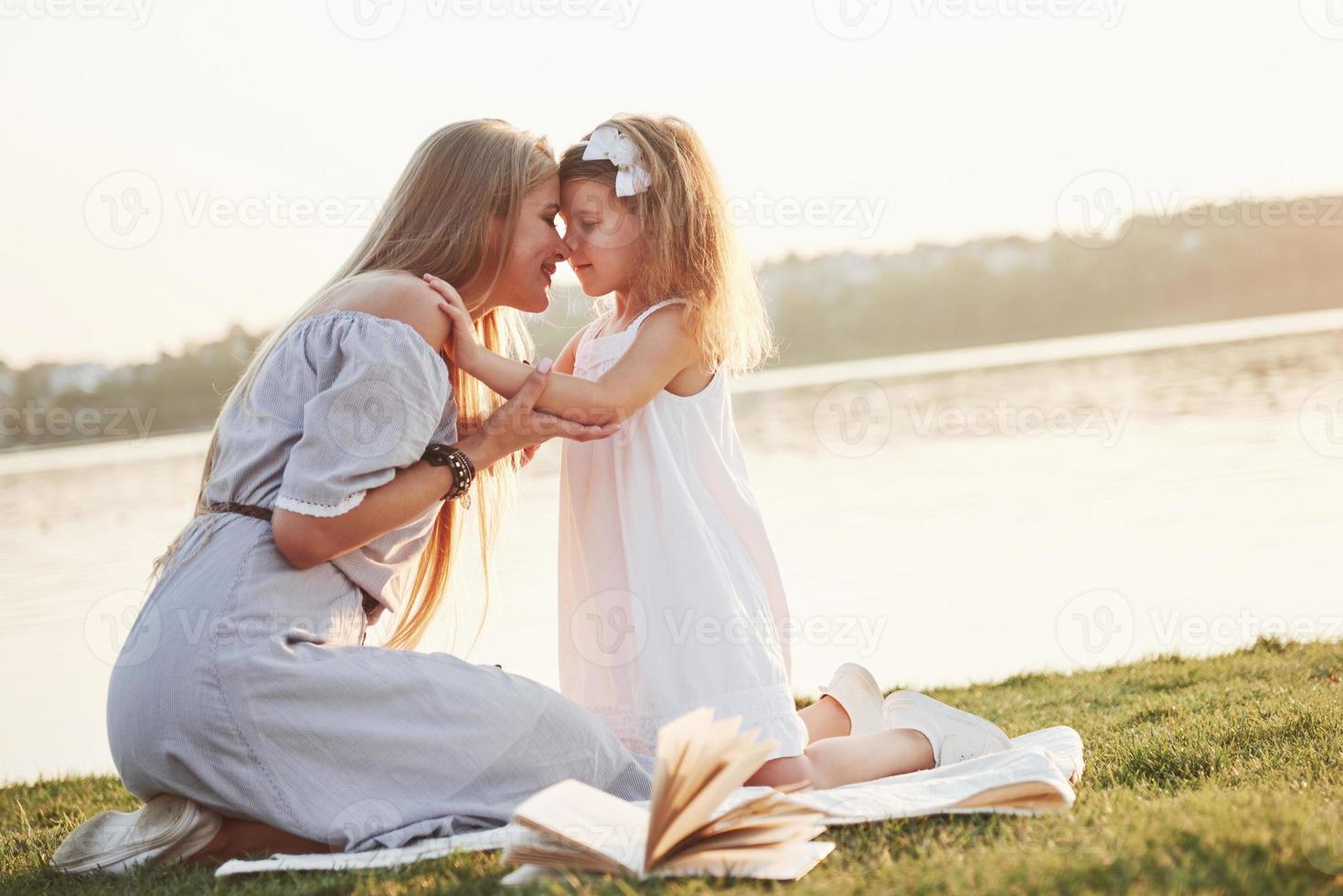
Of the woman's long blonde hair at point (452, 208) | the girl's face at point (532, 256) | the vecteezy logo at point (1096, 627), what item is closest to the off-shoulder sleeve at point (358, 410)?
the woman's long blonde hair at point (452, 208)

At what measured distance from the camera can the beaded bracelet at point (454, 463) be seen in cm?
287

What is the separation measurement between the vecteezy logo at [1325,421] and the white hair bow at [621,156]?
8.82m

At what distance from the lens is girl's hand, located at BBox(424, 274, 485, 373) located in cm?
299

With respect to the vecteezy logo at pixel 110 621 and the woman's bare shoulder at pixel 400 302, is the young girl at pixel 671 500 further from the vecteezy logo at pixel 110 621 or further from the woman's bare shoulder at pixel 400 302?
the vecteezy logo at pixel 110 621

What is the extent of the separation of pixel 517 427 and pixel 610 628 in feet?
1.92

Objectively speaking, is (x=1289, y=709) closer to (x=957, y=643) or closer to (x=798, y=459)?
(x=957, y=643)

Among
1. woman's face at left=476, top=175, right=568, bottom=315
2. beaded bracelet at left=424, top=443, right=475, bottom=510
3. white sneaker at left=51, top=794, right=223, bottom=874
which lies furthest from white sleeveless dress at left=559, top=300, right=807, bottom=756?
white sneaker at left=51, top=794, right=223, bottom=874

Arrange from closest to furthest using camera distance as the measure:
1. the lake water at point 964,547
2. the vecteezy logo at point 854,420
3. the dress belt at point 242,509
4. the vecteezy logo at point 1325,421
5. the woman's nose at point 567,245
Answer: the dress belt at point 242,509 < the woman's nose at point 567,245 < the lake water at point 964,547 < the vecteezy logo at point 1325,421 < the vecteezy logo at point 854,420

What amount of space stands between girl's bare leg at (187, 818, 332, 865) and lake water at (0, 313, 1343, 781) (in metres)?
0.97

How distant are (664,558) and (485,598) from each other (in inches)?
25.2

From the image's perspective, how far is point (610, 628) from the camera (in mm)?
3219

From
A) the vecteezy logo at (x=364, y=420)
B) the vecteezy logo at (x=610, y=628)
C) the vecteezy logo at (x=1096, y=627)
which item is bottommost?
the vecteezy logo at (x=1096, y=627)

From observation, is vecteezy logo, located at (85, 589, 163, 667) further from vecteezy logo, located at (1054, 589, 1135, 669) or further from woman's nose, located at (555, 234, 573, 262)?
vecteezy logo, located at (1054, 589, 1135, 669)

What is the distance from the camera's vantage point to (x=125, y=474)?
1777cm
